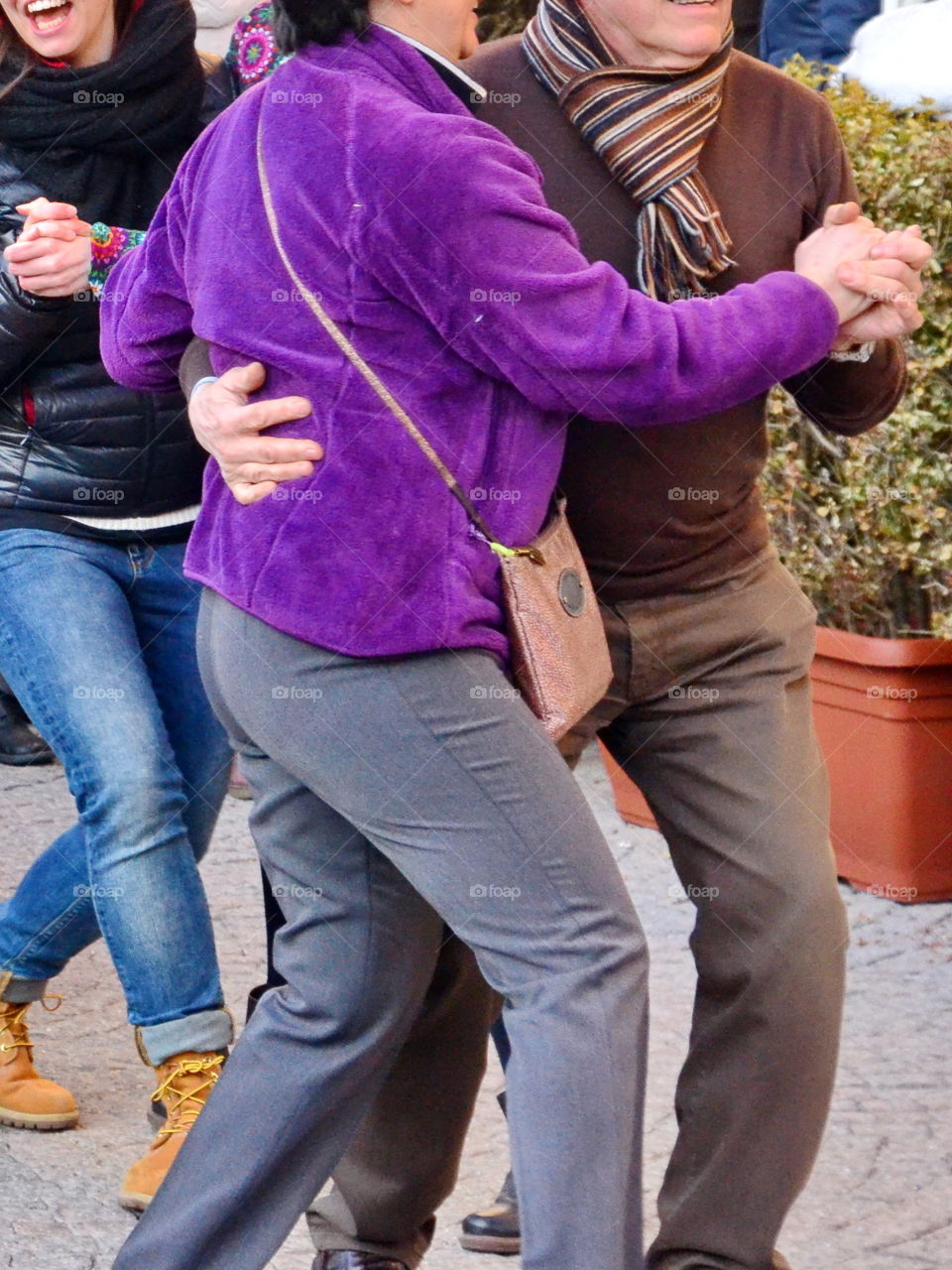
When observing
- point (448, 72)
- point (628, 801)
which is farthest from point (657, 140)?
point (628, 801)

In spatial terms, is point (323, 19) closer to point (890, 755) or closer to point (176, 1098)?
point (176, 1098)

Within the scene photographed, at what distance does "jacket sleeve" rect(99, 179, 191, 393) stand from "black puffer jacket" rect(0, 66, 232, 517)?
1.97 ft

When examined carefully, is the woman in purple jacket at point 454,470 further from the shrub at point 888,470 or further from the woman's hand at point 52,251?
the shrub at point 888,470

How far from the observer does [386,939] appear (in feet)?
8.13

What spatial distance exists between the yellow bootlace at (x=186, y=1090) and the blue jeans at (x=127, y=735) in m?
0.03

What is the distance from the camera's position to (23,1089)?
3.71 metres

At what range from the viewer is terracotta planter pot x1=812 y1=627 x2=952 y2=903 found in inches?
187

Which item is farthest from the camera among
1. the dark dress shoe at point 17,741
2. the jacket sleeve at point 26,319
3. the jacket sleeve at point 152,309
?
the dark dress shoe at point 17,741

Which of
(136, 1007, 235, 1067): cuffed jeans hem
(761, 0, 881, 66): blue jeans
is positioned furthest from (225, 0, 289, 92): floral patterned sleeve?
(761, 0, 881, 66): blue jeans

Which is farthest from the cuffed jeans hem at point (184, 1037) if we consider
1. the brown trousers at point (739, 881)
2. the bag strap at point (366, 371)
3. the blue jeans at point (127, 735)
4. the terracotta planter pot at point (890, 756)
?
the terracotta planter pot at point (890, 756)

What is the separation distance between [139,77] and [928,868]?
9.07 feet

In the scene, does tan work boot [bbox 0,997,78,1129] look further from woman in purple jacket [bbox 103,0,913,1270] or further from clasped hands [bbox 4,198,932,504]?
clasped hands [bbox 4,198,932,504]

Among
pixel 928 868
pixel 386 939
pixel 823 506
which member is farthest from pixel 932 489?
pixel 386 939

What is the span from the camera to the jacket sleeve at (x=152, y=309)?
8.53 ft
